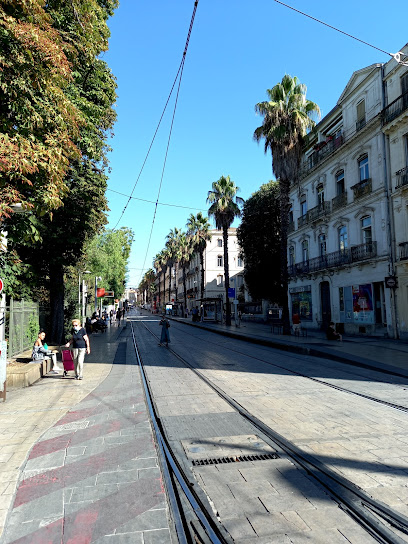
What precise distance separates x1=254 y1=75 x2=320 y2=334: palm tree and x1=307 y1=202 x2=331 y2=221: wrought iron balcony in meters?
5.18

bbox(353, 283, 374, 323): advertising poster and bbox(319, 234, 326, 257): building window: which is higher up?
bbox(319, 234, 326, 257): building window

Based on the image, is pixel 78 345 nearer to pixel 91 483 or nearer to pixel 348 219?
pixel 91 483

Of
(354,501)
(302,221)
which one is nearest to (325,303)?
(302,221)

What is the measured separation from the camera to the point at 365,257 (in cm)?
2295

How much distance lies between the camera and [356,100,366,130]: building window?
23705mm

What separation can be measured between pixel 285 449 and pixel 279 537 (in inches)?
74.2

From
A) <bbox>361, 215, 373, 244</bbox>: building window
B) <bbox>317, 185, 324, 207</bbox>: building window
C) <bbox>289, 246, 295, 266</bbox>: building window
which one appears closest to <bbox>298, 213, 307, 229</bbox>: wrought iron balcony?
<bbox>317, 185, 324, 207</bbox>: building window

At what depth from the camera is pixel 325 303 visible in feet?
93.2

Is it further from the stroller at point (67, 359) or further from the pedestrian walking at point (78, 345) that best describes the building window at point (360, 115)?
the stroller at point (67, 359)

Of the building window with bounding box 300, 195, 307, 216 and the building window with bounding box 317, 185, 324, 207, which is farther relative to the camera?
the building window with bounding box 300, 195, 307, 216

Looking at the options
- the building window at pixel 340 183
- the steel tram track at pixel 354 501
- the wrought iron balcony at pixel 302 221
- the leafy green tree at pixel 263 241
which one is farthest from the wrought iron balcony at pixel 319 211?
the steel tram track at pixel 354 501

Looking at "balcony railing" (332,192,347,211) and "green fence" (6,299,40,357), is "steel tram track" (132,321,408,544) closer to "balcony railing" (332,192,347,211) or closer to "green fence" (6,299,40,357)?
"green fence" (6,299,40,357)

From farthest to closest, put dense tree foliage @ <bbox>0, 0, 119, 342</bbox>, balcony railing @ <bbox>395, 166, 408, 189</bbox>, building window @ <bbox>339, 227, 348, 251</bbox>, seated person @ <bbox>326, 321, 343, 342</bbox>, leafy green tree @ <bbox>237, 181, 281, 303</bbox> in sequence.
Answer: leafy green tree @ <bbox>237, 181, 281, 303</bbox>, building window @ <bbox>339, 227, 348, 251</bbox>, seated person @ <bbox>326, 321, 343, 342</bbox>, balcony railing @ <bbox>395, 166, 408, 189</bbox>, dense tree foliage @ <bbox>0, 0, 119, 342</bbox>

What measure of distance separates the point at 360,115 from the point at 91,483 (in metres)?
26.0
